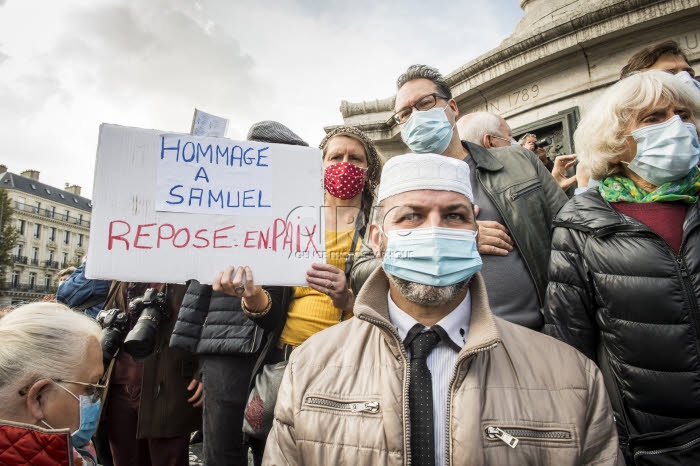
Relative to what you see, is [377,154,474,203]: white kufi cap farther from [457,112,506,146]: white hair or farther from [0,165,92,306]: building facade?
[0,165,92,306]: building facade

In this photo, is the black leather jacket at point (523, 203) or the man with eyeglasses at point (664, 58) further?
the man with eyeglasses at point (664, 58)

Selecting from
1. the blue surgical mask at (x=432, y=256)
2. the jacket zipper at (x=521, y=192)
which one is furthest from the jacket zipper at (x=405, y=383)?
the jacket zipper at (x=521, y=192)

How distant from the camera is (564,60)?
5.73m

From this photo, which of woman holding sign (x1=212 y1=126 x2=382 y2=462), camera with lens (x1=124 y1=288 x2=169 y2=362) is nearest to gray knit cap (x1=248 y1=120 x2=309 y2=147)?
woman holding sign (x1=212 y1=126 x2=382 y2=462)

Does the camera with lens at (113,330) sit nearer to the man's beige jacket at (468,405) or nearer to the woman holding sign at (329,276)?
the woman holding sign at (329,276)

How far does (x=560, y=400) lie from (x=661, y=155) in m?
1.31

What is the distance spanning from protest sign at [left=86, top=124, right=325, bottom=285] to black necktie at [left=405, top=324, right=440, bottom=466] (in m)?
0.90

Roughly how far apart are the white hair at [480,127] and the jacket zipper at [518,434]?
2.88 m

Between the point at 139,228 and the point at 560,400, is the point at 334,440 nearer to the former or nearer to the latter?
the point at 560,400

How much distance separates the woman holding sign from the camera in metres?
2.22

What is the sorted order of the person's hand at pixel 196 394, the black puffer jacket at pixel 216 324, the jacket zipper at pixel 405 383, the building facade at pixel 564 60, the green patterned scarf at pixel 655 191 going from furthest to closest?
the building facade at pixel 564 60
the person's hand at pixel 196 394
the black puffer jacket at pixel 216 324
the green patterned scarf at pixel 655 191
the jacket zipper at pixel 405 383

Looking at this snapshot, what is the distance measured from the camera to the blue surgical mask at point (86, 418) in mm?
2066

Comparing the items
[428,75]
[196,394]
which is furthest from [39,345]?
[428,75]

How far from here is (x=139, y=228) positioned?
220 cm
